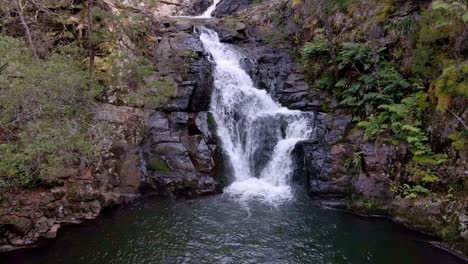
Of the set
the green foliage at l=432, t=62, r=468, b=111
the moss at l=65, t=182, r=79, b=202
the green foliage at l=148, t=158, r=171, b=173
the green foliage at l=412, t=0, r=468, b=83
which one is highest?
the green foliage at l=412, t=0, r=468, b=83

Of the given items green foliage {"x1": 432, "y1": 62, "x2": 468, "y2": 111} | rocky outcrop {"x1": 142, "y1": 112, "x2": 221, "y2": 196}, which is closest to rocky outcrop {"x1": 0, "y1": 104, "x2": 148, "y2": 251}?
rocky outcrop {"x1": 142, "y1": 112, "x2": 221, "y2": 196}

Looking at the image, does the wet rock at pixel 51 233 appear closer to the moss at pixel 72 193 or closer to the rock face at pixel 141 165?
the rock face at pixel 141 165

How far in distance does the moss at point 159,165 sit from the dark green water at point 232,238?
196cm

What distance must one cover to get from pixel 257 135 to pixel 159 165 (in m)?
4.90

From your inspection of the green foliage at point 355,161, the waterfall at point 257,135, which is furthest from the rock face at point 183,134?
the green foliage at point 355,161

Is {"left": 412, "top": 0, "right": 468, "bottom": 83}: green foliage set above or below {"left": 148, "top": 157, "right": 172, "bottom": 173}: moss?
above

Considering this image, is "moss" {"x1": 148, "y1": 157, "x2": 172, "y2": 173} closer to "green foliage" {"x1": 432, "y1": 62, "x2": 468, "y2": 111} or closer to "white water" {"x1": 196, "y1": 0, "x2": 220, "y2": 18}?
"green foliage" {"x1": 432, "y1": 62, "x2": 468, "y2": 111}

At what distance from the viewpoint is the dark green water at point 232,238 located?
9.48 m

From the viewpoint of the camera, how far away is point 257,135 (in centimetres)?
1609

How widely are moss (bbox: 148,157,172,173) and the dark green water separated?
6.42 ft

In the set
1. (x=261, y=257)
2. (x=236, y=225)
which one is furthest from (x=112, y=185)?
(x=261, y=257)

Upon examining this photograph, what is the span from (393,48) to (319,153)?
5.75 m

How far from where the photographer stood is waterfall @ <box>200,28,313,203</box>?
1482cm

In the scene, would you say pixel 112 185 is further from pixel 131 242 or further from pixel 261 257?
pixel 261 257
